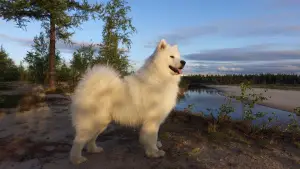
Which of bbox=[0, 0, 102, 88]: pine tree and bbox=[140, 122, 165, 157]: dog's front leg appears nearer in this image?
bbox=[140, 122, 165, 157]: dog's front leg

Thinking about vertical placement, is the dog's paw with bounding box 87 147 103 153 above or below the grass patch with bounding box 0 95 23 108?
below

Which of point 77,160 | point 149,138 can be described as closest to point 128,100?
point 149,138

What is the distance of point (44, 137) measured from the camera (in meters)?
4.62

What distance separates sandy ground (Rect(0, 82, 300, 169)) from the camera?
346cm

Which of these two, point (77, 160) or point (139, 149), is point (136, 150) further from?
point (77, 160)

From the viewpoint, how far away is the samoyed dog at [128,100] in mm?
3555

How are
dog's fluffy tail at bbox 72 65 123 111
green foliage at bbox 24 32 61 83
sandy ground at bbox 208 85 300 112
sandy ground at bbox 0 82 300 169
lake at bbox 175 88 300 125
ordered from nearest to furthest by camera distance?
sandy ground at bbox 0 82 300 169
dog's fluffy tail at bbox 72 65 123 111
lake at bbox 175 88 300 125
sandy ground at bbox 208 85 300 112
green foliage at bbox 24 32 61 83

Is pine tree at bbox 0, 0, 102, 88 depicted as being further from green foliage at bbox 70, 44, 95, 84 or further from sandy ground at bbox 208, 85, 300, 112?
sandy ground at bbox 208, 85, 300, 112

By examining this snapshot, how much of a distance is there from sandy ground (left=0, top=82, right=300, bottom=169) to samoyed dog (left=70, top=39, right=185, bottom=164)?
0.30 m

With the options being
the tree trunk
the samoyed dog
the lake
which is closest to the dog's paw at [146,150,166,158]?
the samoyed dog

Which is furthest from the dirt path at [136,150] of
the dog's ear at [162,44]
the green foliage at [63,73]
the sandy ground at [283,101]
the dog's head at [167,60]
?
the green foliage at [63,73]

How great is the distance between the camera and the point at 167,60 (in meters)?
3.90

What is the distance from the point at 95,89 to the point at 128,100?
0.56 meters

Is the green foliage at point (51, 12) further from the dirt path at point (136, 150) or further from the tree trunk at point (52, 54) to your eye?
the dirt path at point (136, 150)
